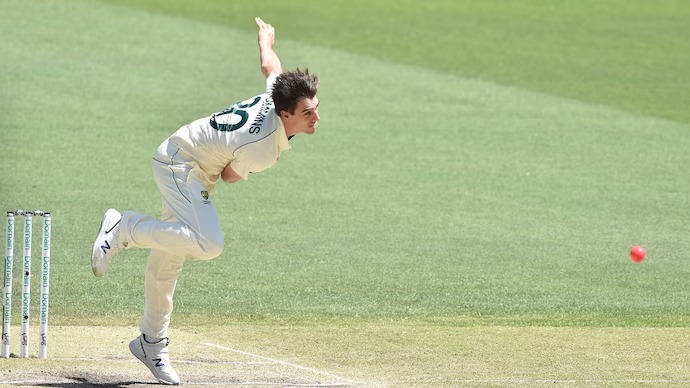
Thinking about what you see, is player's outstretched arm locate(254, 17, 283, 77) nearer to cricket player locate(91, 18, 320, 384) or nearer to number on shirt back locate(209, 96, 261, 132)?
cricket player locate(91, 18, 320, 384)

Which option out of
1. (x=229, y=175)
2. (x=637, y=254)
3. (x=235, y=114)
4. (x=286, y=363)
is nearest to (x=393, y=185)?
(x=637, y=254)

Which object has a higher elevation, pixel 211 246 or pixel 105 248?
pixel 211 246

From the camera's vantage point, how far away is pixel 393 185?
49.5ft

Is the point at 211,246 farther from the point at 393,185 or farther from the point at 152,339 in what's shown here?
the point at 393,185

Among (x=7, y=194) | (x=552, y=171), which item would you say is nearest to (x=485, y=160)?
(x=552, y=171)

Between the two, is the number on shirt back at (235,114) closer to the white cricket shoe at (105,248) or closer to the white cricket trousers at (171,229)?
the white cricket trousers at (171,229)

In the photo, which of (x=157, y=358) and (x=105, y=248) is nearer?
(x=157, y=358)

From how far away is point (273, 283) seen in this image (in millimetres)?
10930

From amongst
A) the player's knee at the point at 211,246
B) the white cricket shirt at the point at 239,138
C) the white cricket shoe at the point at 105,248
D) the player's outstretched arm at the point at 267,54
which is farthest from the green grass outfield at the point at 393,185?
the player's outstretched arm at the point at 267,54

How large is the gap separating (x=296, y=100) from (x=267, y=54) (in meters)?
0.74

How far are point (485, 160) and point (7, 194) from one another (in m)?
6.01

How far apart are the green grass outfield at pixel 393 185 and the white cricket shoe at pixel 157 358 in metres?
0.19

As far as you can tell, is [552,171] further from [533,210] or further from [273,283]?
[273,283]

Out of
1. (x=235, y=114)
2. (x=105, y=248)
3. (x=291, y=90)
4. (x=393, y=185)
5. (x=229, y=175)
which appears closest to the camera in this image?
(x=291, y=90)
